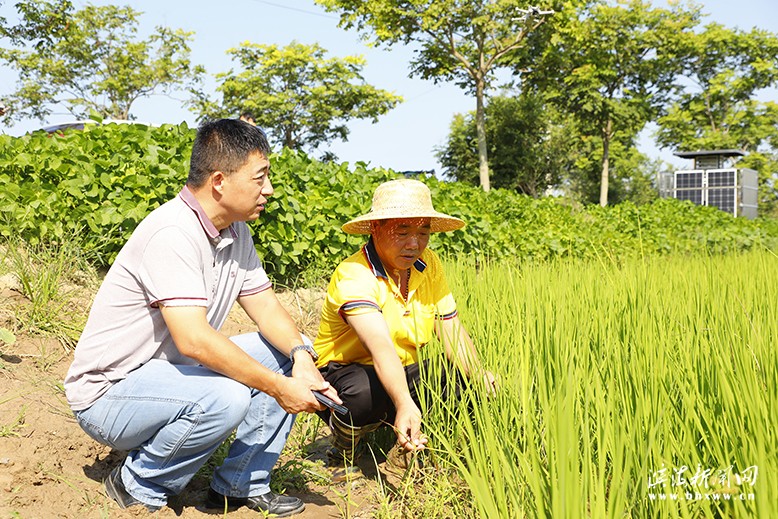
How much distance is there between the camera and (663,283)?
372cm

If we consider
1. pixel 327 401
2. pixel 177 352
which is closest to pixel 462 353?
pixel 327 401

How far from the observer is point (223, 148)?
2.17 meters

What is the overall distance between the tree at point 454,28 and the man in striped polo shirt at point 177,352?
1447cm

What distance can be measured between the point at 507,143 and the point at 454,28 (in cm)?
830

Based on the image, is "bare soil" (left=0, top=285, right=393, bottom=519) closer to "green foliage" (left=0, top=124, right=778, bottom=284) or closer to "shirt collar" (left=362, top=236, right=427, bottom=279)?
"shirt collar" (left=362, top=236, right=427, bottom=279)

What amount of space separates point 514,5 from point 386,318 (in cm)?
1642

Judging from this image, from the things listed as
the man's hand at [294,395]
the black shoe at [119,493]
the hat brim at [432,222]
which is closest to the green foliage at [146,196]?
the hat brim at [432,222]

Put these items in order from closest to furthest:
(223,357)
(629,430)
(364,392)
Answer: (629,430), (223,357), (364,392)

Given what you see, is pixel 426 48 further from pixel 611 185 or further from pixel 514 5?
pixel 611 185

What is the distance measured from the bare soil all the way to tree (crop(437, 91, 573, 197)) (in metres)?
22.6

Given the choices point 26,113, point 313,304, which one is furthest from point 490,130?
point 313,304

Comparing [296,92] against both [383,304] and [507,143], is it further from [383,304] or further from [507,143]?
[383,304]

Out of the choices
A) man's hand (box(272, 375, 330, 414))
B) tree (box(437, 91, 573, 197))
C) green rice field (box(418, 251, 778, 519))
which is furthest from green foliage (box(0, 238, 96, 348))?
tree (box(437, 91, 573, 197))

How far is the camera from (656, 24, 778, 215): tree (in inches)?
1051
